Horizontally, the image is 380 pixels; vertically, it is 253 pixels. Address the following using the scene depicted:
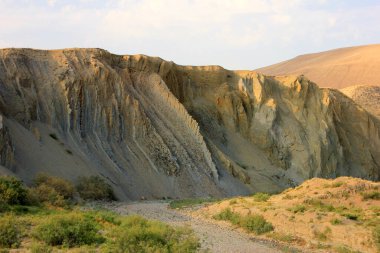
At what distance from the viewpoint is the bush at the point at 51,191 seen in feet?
76.6

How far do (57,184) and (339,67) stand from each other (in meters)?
125

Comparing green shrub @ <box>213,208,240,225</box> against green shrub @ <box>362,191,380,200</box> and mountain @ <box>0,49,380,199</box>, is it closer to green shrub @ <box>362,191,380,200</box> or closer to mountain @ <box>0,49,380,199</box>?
green shrub @ <box>362,191,380,200</box>

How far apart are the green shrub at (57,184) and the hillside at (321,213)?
5.94 meters

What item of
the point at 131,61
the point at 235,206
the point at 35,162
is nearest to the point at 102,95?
the point at 131,61

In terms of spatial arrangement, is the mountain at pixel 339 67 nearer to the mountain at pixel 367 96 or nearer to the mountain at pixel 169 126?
the mountain at pixel 367 96

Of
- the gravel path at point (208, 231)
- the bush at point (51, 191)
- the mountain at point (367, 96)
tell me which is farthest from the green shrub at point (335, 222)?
the mountain at point (367, 96)

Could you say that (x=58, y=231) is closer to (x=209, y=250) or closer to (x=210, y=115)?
(x=209, y=250)

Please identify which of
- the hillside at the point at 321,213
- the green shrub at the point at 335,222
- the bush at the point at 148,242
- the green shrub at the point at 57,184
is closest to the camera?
the bush at the point at 148,242

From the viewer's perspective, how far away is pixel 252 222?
21.2 m

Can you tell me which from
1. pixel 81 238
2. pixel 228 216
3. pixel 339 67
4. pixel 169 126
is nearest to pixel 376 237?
pixel 228 216

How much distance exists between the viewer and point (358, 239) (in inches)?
753

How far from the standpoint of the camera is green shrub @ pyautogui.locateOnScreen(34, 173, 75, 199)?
26.4 metres

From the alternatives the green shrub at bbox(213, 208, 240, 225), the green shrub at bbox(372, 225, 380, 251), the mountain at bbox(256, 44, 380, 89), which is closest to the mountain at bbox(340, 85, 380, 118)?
the mountain at bbox(256, 44, 380, 89)

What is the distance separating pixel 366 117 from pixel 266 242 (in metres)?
44.5
